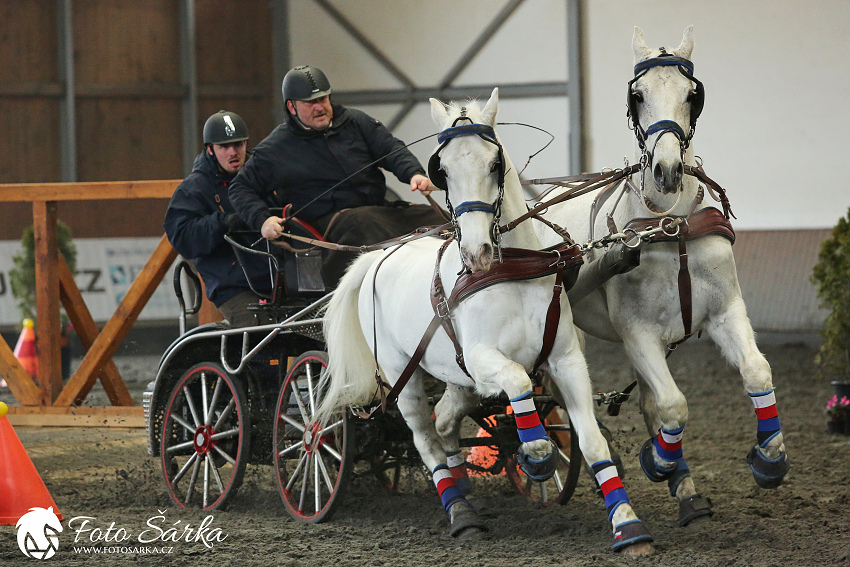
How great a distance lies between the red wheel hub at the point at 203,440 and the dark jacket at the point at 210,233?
0.66 meters

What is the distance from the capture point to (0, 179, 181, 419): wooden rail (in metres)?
6.51

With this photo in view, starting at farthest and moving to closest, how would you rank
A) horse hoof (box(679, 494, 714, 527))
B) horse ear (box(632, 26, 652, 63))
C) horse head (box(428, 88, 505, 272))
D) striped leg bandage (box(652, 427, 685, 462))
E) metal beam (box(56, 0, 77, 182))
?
metal beam (box(56, 0, 77, 182)) → horse hoof (box(679, 494, 714, 527)) → striped leg bandage (box(652, 427, 685, 462)) → horse ear (box(632, 26, 652, 63)) → horse head (box(428, 88, 505, 272))

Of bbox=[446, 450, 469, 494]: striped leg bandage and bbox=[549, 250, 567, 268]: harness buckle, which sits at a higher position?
bbox=[549, 250, 567, 268]: harness buckle

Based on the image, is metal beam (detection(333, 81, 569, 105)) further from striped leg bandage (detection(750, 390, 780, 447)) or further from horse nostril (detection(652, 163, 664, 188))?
striped leg bandage (detection(750, 390, 780, 447))

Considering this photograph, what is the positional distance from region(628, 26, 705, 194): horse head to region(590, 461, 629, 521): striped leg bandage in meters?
0.97

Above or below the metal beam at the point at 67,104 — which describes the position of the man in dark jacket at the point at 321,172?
below

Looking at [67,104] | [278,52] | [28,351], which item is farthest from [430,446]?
[278,52]

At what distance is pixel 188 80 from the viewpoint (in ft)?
40.8

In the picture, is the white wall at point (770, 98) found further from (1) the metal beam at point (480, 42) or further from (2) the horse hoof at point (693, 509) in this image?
(2) the horse hoof at point (693, 509)

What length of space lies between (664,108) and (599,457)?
48.6 inches

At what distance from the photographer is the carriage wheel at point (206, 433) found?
4.72m

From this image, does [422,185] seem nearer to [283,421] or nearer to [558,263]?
[558,263]

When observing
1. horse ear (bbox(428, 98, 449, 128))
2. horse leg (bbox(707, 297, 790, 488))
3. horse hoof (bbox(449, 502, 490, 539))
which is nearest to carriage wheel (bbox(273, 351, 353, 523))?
horse hoof (bbox(449, 502, 490, 539))

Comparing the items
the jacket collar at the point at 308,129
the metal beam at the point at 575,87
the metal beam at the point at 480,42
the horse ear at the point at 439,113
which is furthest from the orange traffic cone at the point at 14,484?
the metal beam at the point at 480,42
